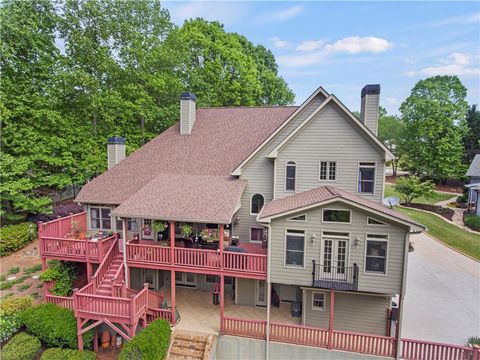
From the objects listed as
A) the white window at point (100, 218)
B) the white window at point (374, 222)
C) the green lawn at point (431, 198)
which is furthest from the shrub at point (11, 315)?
the green lawn at point (431, 198)

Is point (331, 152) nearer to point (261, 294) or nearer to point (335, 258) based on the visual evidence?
point (335, 258)

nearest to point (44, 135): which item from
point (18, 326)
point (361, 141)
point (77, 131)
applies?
point (77, 131)

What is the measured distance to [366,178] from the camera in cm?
1357

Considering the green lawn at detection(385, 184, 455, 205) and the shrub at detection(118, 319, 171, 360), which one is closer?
the shrub at detection(118, 319, 171, 360)

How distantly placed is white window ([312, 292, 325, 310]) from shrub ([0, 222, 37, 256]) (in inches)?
807

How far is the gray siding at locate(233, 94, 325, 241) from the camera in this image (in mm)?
14484

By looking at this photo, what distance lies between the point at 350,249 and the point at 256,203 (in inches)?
214

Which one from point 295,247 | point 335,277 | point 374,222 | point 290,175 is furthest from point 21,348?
point 374,222

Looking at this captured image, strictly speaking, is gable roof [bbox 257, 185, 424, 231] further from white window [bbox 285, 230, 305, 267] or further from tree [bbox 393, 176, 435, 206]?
tree [bbox 393, 176, 435, 206]

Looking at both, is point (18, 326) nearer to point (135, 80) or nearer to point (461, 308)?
point (135, 80)

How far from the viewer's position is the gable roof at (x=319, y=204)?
1055 centimetres

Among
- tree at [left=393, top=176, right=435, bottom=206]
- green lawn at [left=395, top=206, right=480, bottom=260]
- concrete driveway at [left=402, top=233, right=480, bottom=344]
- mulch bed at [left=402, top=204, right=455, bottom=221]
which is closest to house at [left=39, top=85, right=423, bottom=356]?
concrete driveway at [left=402, top=233, right=480, bottom=344]

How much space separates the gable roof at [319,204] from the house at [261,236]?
0.07 m

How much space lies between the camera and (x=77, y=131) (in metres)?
22.2
